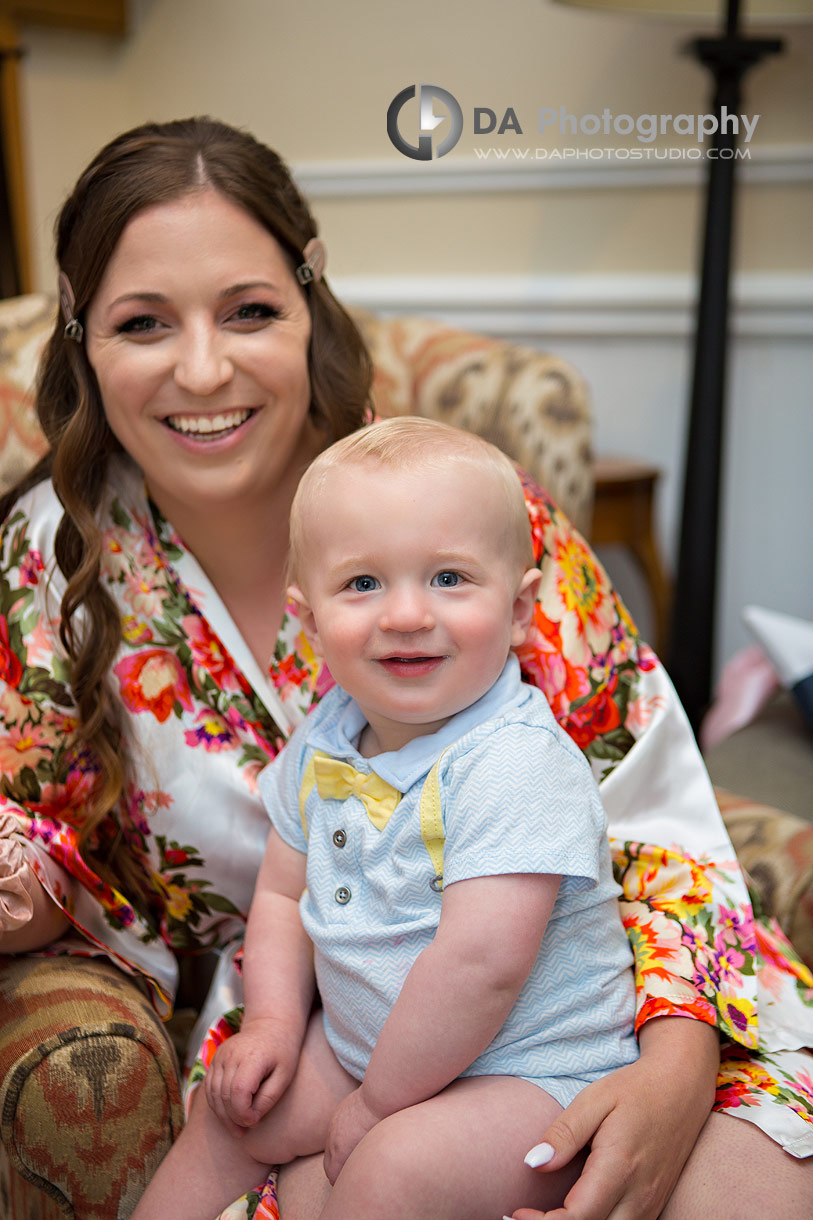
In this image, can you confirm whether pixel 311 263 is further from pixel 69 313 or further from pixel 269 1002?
pixel 269 1002

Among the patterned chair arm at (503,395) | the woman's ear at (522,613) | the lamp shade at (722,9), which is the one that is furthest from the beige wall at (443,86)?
the woman's ear at (522,613)

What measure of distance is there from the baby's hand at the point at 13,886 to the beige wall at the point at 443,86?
1.75 meters

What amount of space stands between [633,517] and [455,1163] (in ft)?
5.96

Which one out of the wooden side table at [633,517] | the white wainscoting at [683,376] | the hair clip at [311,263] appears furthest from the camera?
the white wainscoting at [683,376]

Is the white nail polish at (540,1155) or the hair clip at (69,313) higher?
the hair clip at (69,313)

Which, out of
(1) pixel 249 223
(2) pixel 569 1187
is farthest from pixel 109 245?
(2) pixel 569 1187

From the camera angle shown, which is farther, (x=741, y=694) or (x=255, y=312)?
(x=741, y=694)

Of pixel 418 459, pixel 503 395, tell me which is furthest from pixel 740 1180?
pixel 503 395

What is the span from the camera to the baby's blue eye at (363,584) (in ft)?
3.18

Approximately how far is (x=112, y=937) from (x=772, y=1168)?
0.70 metres

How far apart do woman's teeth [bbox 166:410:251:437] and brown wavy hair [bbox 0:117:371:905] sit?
13cm

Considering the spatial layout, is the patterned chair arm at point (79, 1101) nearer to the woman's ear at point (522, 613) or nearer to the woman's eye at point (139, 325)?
the woman's ear at point (522, 613)

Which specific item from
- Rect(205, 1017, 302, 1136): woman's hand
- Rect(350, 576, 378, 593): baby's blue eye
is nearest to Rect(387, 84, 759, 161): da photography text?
Rect(350, 576, 378, 593): baby's blue eye

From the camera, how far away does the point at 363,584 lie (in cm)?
97
